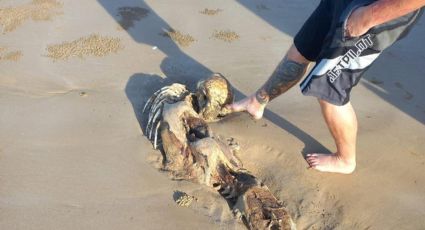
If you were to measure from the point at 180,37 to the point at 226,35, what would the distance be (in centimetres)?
47

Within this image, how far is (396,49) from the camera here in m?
4.59

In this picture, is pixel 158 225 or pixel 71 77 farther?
pixel 71 77

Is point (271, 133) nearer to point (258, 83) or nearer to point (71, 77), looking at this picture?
point (258, 83)

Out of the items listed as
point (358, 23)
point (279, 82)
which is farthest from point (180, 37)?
point (358, 23)

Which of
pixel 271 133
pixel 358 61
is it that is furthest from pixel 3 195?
pixel 358 61

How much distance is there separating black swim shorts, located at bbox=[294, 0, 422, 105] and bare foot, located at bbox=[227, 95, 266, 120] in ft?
2.34

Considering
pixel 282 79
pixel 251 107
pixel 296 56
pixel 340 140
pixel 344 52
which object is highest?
pixel 344 52

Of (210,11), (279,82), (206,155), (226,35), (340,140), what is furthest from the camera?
(210,11)

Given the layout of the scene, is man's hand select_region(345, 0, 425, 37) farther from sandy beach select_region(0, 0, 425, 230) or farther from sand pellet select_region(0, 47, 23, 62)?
sand pellet select_region(0, 47, 23, 62)

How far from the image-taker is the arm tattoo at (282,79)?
330 centimetres

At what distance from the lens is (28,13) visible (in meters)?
4.74

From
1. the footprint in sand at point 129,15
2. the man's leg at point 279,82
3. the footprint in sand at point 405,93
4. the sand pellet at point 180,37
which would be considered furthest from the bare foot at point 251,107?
the footprint in sand at point 129,15

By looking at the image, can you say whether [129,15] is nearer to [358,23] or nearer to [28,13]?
[28,13]

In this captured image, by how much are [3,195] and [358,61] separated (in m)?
2.17
